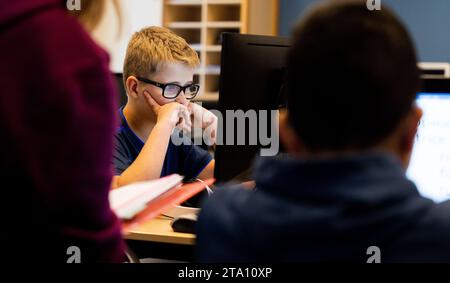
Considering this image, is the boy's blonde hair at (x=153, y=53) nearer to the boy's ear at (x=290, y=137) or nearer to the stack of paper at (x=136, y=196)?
the stack of paper at (x=136, y=196)

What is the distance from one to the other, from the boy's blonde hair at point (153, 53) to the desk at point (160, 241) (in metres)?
0.49

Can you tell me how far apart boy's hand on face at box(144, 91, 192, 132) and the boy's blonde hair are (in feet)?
0.27

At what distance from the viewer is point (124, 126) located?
1.76 m

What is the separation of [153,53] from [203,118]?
0.82 ft

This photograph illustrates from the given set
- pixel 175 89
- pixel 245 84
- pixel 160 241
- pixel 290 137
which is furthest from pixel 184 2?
pixel 290 137

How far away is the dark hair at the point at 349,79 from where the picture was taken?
0.61 metres

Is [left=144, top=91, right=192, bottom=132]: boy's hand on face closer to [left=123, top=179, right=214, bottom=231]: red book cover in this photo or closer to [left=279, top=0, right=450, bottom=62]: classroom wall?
[left=123, top=179, right=214, bottom=231]: red book cover

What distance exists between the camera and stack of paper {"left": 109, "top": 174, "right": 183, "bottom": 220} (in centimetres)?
81

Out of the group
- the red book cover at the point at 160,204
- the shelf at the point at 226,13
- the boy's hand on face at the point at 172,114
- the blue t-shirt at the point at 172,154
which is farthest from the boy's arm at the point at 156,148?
the shelf at the point at 226,13

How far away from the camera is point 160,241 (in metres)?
1.29

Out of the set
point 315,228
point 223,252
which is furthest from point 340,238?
point 223,252

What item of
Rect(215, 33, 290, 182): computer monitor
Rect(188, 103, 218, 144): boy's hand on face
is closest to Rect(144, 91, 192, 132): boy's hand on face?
Rect(188, 103, 218, 144): boy's hand on face

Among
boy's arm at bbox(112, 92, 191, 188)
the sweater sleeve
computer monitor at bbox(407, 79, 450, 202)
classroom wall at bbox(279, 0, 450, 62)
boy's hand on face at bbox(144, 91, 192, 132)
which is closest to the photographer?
the sweater sleeve

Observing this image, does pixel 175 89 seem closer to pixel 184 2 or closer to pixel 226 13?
pixel 184 2
